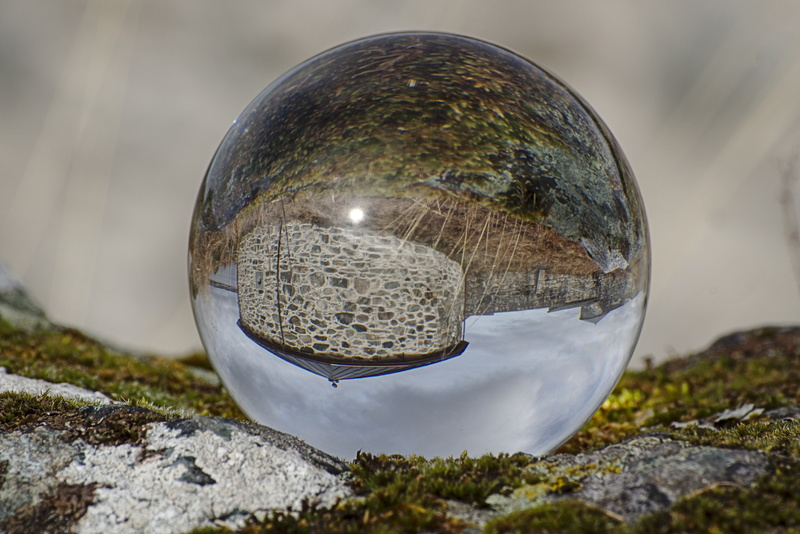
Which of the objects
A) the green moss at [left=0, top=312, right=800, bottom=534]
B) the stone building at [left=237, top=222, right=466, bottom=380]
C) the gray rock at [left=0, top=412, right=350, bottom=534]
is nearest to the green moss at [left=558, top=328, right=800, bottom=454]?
the green moss at [left=0, top=312, right=800, bottom=534]

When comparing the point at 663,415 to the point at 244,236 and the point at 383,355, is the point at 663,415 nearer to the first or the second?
the point at 383,355

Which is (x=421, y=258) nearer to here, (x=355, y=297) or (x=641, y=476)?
(x=355, y=297)

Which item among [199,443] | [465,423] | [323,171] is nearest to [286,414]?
[199,443]

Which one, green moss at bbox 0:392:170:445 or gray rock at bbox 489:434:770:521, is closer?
gray rock at bbox 489:434:770:521

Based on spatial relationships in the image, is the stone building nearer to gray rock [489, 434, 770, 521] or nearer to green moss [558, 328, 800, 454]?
gray rock [489, 434, 770, 521]

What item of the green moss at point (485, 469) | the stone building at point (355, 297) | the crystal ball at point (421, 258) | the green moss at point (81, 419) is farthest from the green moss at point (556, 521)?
the green moss at point (81, 419)

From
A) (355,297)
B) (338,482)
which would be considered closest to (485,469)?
(338,482)
